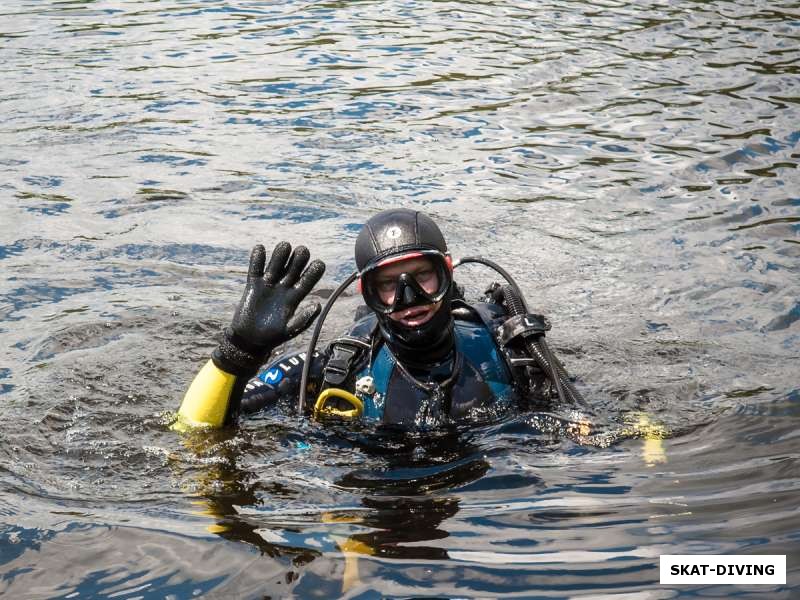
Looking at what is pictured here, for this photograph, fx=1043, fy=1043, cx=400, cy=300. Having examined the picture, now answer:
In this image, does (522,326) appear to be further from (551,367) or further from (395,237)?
(395,237)

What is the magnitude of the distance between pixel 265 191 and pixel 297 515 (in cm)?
525

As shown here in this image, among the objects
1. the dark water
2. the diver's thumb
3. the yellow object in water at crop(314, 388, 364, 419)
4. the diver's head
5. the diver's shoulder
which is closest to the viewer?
the dark water

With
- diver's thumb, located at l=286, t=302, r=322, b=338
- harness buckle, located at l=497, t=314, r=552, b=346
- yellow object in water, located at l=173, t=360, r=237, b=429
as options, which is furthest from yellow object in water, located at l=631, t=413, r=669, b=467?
yellow object in water, located at l=173, t=360, r=237, b=429

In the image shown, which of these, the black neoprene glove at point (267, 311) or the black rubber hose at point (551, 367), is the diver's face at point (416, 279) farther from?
the black rubber hose at point (551, 367)

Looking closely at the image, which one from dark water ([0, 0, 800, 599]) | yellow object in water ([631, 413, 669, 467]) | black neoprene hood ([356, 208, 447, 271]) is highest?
black neoprene hood ([356, 208, 447, 271])

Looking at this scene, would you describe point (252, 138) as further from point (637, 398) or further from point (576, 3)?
point (576, 3)

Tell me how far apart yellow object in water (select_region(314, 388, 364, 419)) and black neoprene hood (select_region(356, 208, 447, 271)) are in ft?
1.96

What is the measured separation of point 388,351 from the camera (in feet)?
16.8

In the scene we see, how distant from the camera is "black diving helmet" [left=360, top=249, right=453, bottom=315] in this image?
466 cm

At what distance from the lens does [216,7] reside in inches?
615

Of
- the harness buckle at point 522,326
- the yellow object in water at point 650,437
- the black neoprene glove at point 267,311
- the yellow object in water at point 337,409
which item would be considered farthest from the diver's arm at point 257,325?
the yellow object in water at point 650,437

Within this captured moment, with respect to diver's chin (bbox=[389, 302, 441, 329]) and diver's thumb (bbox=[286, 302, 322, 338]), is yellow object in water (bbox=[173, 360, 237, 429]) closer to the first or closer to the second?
diver's thumb (bbox=[286, 302, 322, 338])

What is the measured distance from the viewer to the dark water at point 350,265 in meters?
3.92

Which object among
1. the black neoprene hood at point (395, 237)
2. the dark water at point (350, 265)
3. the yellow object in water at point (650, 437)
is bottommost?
the yellow object in water at point (650, 437)
